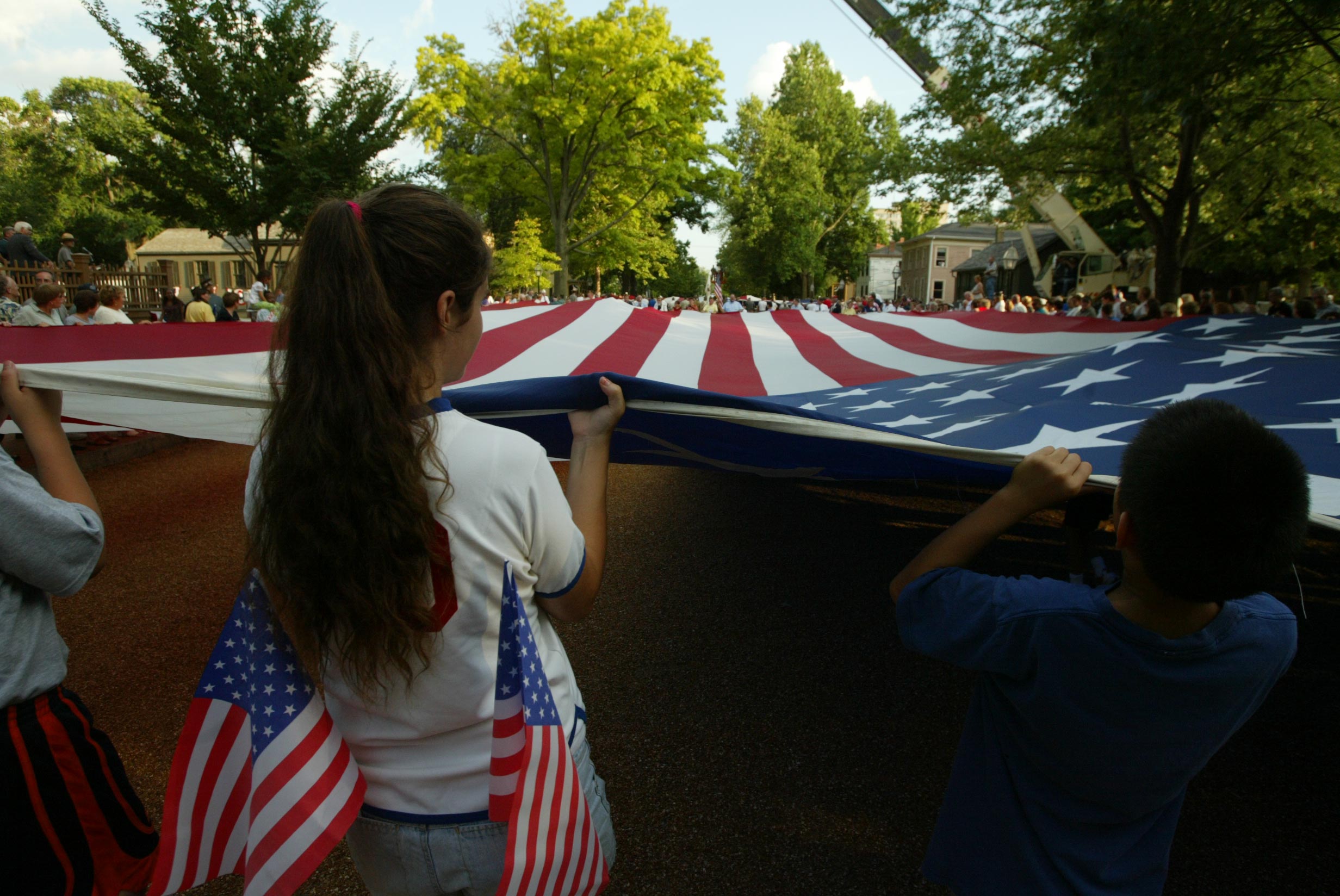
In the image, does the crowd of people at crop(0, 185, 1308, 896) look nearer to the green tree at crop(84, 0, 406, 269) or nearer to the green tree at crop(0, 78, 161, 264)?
the green tree at crop(84, 0, 406, 269)

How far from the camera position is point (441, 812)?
1053 mm

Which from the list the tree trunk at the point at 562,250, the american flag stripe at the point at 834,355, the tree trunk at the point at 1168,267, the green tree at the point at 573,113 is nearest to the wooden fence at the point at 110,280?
the green tree at the point at 573,113

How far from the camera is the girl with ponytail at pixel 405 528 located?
93 cm

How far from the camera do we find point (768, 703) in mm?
3064

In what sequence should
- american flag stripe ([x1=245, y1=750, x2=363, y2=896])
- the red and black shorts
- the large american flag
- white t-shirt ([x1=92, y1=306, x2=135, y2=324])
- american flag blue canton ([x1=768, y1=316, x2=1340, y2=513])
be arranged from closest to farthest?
american flag stripe ([x1=245, y1=750, x2=363, y2=896]), the red and black shorts, the large american flag, american flag blue canton ([x1=768, y1=316, x2=1340, y2=513]), white t-shirt ([x1=92, y1=306, x2=135, y2=324])

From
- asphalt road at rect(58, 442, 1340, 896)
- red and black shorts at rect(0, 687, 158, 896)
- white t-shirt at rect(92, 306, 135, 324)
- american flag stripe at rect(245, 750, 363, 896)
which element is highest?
white t-shirt at rect(92, 306, 135, 324)

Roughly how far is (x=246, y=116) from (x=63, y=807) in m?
16.1

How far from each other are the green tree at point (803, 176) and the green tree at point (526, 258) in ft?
65.7

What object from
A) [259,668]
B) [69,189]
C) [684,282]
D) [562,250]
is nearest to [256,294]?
[562,250]

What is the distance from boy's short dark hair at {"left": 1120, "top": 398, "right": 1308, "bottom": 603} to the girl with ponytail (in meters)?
0.81

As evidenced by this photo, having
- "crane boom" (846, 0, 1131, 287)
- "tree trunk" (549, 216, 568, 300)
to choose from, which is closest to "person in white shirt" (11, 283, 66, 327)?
"crane boom" (846, 0, 1131, 287)

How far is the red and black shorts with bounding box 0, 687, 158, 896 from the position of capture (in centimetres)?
135

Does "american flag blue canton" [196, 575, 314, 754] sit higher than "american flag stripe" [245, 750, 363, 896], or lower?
higher

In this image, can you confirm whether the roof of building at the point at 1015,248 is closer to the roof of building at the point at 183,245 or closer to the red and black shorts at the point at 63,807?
the red and black shorts at the point at 63,807
